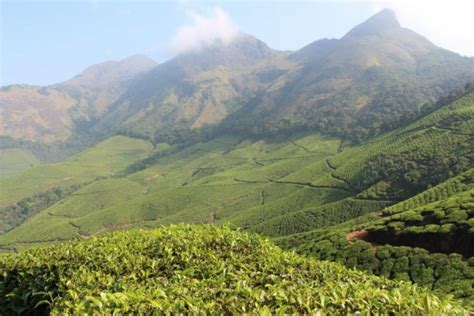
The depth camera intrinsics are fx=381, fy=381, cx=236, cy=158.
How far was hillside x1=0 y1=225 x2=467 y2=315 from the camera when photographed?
8109 millimetres

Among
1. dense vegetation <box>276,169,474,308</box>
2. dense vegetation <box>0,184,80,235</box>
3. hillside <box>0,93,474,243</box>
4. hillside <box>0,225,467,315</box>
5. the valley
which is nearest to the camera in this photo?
hillside <box>0,225,467,315</box>

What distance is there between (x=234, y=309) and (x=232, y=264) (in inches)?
204

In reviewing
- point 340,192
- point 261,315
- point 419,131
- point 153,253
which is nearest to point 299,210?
point 340,192

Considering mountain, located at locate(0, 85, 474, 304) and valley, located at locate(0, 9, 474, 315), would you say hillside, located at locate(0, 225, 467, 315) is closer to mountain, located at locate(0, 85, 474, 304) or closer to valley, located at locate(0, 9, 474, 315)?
valley, located at locate(0, 9, 474, 315)

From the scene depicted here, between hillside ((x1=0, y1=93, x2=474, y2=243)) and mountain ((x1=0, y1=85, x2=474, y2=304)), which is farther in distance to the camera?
hillside ((x1=0, y1=93, x2=474, y2=243))

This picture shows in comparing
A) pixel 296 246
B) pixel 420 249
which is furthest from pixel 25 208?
pixel 420 249

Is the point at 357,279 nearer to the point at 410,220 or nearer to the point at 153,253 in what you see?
the point at 153,253

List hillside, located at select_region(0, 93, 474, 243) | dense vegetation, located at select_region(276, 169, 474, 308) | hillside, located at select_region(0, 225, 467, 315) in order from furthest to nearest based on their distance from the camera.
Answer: hillside, located at select_region(0, 93, 474, 243), dense vegetation, located at select_region(276, 169, 474, 308), hillside, located at select_region(0, 225, 467, 315)

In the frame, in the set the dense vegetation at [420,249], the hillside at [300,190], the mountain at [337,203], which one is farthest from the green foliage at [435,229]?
the hillside at [300,190]

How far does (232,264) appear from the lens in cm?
1317

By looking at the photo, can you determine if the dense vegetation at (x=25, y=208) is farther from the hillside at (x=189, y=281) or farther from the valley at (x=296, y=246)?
the hillside at (x=189, y=281)

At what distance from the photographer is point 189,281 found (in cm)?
1146

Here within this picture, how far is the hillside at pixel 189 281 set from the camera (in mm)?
8109

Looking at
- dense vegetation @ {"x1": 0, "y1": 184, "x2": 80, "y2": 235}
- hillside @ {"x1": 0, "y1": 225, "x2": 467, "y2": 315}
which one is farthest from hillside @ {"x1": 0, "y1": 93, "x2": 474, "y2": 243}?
hillside @ {"x1": 0, "y1": 225, "x2": 467, "y2": 315}
